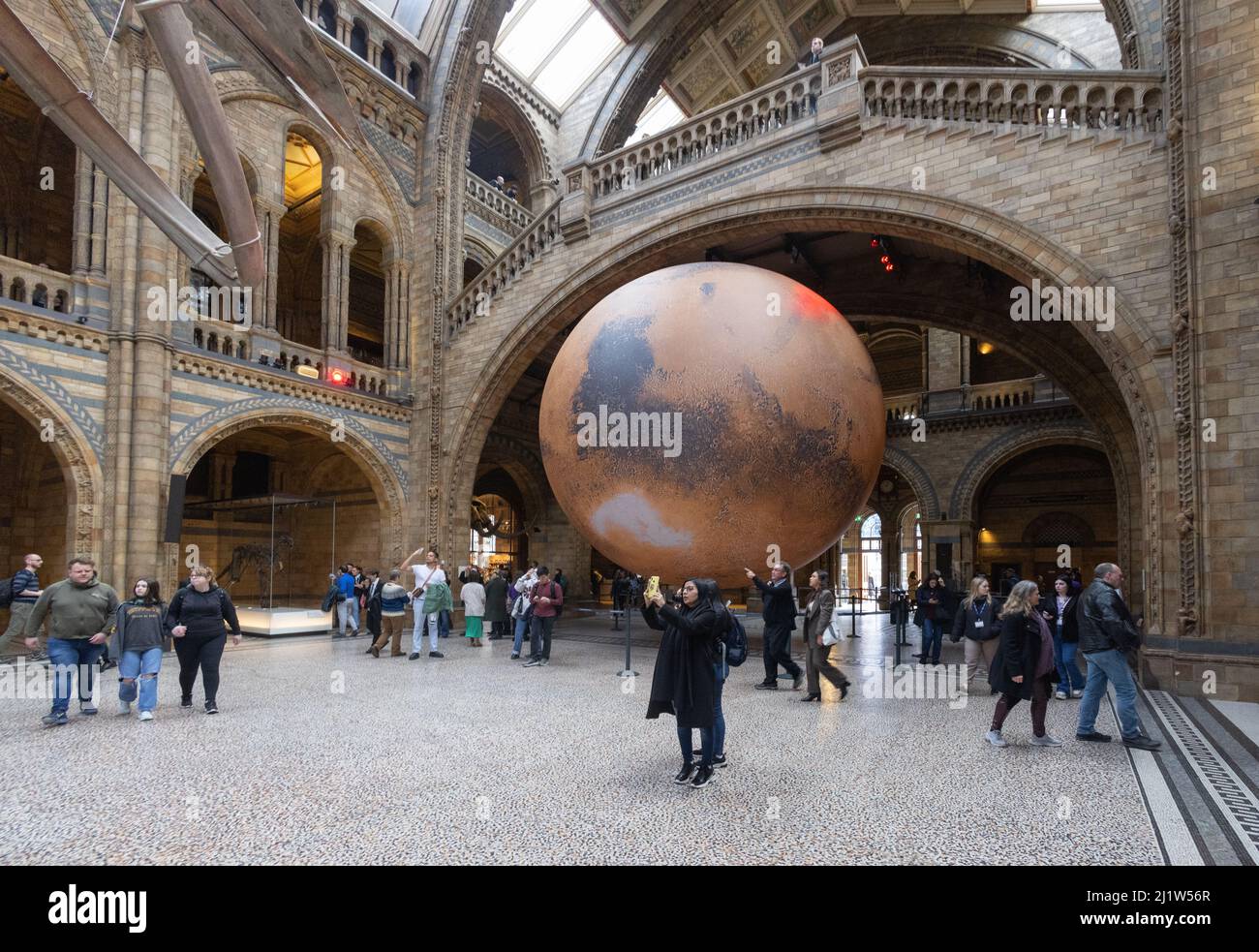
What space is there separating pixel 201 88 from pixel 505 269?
8622 mm

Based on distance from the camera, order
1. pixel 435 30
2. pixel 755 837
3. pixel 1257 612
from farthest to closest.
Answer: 1. pixel 435 30
2. pixel 1257 612
3. pixel 755 837

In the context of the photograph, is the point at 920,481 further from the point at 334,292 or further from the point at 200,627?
the point at 200,627

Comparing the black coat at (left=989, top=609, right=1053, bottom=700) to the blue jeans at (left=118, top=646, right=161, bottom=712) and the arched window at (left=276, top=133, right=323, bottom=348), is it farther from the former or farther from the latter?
the arched window at (left=276, top=133, right=323, bottom=348)

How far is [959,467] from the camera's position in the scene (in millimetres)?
18172

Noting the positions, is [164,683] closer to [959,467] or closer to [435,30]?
[435,30]

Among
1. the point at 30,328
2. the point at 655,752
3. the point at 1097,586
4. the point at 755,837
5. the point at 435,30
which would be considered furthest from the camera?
the point at 435,30

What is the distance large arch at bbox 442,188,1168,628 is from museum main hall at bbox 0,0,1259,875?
0.07 m

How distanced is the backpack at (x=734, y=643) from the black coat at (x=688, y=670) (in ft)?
1.15

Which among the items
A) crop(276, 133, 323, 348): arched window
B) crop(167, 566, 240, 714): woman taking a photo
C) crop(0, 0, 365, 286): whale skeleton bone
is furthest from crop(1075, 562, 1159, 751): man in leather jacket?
crop(276, 133, 323, 348): arched window

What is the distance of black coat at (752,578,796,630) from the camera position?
22.9 ft

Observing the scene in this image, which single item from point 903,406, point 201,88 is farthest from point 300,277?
point 903,406

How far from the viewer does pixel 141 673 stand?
19.1 feet
